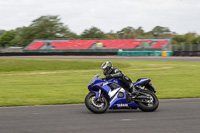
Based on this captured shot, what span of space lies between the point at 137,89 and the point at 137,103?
0.40 meters

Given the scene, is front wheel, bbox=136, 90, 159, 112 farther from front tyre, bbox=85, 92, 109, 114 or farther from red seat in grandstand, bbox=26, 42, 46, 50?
red seat in grandstand, bbox=26, 42, 46, 50

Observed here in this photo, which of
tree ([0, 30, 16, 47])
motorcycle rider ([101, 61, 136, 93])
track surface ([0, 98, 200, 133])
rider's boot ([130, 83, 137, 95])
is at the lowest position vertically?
track surface ([0, 98, 200, 133])

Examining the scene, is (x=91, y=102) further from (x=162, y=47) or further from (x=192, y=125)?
(x=162, y=47)

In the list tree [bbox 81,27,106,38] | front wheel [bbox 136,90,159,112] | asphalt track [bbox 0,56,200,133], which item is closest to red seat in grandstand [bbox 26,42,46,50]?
tree [bbox 81,27,106,38]

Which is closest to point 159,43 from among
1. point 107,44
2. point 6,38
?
point 107,44

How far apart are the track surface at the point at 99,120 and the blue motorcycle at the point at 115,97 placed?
192mm

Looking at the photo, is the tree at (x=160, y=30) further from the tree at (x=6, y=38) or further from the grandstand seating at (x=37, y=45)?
the grandstand seating at (x=37, y=45)

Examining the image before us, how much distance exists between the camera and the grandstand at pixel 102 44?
64625 millimetres

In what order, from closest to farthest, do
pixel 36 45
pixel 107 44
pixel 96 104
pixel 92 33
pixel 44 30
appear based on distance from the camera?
pixel 96 104, pixel 107 44, pixel 36 45, pixel 44 30, pixel 92 33

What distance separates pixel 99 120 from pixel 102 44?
62.9 metres

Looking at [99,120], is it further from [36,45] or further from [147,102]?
[36,45]

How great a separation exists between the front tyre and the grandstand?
5384 centimetres

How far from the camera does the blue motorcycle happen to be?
7.75 metres

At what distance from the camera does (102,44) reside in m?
69.6
